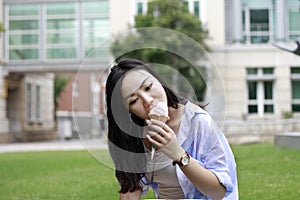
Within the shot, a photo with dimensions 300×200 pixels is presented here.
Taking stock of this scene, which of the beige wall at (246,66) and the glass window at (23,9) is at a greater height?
the glass window at (23,9)

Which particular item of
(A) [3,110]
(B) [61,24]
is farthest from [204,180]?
(A) [3,110]

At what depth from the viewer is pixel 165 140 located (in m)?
1.93

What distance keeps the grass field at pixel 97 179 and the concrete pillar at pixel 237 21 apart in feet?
38.8

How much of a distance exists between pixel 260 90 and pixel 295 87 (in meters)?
1.22

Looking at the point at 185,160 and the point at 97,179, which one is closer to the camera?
the point at 185,160

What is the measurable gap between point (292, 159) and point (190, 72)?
22.2 ft

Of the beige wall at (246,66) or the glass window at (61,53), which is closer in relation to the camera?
the beige wall at (246,66)

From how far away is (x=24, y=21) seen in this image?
23750 mm

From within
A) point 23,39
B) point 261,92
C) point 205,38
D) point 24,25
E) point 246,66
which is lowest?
point 261,92

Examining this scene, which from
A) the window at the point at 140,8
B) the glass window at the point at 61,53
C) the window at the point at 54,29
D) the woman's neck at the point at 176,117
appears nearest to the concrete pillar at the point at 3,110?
the window at the point at 54,29

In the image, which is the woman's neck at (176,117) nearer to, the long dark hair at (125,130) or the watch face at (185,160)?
the long dark hair at (125,130)

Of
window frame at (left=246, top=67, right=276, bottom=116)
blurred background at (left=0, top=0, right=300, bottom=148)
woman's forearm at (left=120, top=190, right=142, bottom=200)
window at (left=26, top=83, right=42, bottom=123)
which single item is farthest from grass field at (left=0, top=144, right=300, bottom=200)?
window at (left=26, top=83, right=42, bottom=123)

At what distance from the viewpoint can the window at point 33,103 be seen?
2844cm

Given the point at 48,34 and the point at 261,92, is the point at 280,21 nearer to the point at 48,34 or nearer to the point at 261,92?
the point at 261,92
